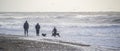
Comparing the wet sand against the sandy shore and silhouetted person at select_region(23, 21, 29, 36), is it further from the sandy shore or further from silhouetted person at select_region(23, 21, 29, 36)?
silhouetted person at select_region(23, 21, 29, 36)

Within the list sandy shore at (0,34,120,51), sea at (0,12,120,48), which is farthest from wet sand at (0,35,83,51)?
sea at (0,12,120,48)

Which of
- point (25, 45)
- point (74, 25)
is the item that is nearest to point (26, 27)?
point (25, 45)

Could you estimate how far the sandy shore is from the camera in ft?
9.02

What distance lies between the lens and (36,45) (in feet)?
9.52

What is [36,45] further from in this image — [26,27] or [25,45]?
[26,27]

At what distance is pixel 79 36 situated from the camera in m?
2.78

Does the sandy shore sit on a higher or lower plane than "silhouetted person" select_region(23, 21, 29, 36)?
lower

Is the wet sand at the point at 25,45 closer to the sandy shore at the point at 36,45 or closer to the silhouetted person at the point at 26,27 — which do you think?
the sandy shore at the point at 36,45

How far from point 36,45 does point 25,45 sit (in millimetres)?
183

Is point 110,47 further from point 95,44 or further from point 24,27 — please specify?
point 24,27

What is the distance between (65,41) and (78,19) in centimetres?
38

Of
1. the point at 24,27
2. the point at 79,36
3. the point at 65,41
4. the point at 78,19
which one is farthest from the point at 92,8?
the point at 24,27

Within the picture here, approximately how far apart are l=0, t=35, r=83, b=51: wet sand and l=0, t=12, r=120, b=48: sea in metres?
0.11

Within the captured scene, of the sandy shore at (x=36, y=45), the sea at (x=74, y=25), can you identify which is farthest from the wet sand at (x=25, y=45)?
the sea at (x=74, y=25)
